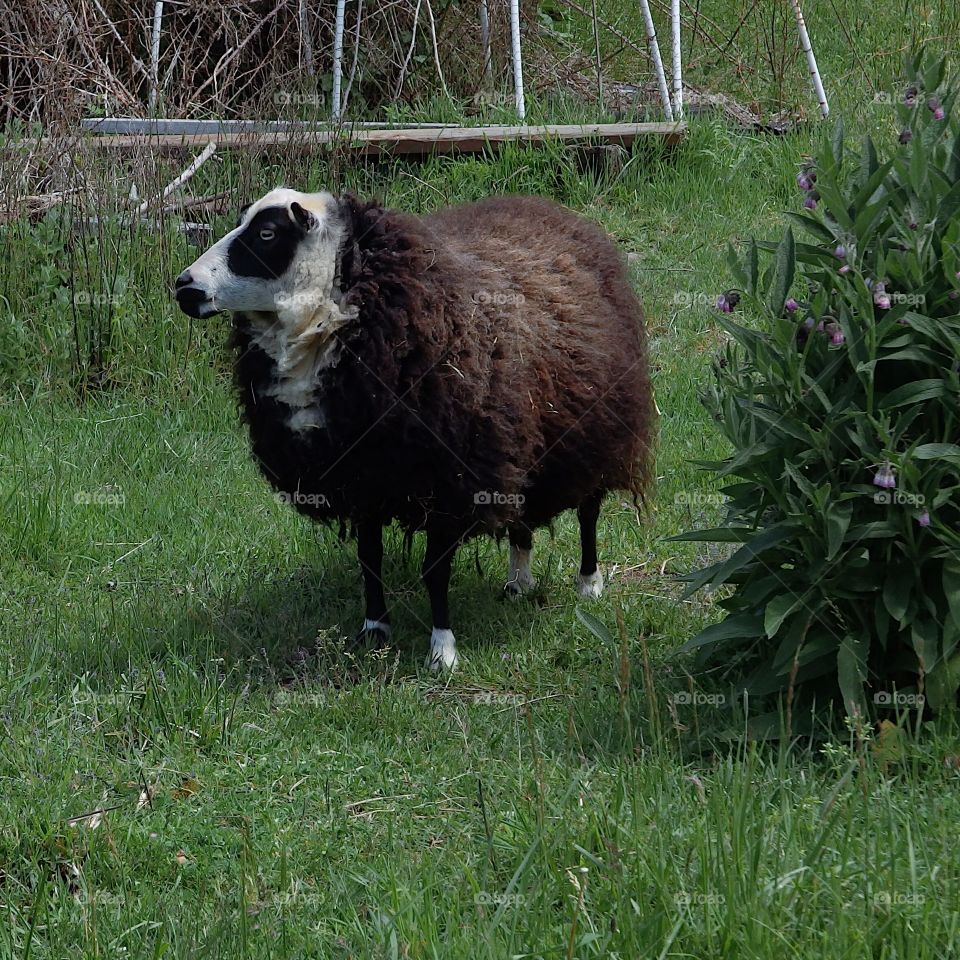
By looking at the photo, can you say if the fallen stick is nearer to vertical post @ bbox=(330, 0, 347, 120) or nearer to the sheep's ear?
vertical post @ bbox=(330, 0, 347, 120)

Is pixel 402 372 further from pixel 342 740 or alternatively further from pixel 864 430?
pixel 864 430

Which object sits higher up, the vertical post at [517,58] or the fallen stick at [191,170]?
the vertical post at [517,58]

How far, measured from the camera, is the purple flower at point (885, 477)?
11.6ft

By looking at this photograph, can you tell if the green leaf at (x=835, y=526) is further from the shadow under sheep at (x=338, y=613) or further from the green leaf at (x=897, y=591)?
the shadow under sheep at (x=338, y=613)

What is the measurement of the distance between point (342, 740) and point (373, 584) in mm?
989

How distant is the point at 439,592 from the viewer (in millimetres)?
5031

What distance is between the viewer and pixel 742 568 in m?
4.06

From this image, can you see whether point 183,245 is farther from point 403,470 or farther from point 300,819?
point 300,819

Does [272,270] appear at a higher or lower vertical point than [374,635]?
higher

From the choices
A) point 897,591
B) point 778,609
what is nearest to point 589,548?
point 778,609

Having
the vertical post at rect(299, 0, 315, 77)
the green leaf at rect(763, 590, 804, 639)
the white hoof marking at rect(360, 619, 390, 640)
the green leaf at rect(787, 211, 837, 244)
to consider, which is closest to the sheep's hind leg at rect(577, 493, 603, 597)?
the white hoof marking at rect(360, 619, 390, 640)

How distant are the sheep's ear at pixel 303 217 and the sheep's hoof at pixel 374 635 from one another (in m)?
1.51

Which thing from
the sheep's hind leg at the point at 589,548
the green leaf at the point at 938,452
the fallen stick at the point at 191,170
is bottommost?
the sheep's hind leg at the point at 589,548

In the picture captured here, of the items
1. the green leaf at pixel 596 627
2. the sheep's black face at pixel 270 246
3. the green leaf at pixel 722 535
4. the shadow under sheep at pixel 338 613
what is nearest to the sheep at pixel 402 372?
the sheep's black face at pixel 270 246
